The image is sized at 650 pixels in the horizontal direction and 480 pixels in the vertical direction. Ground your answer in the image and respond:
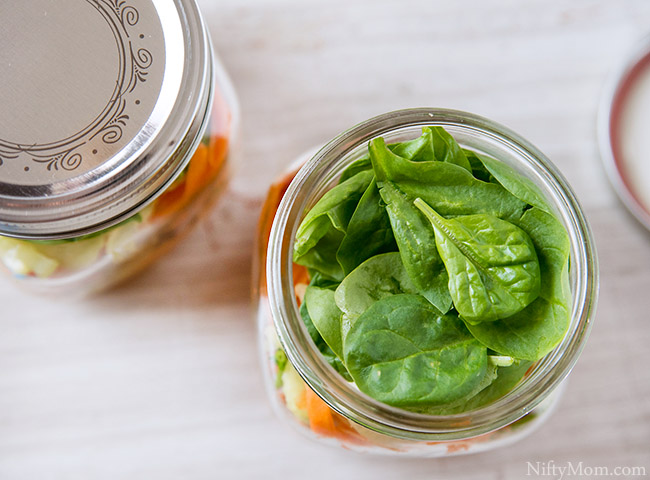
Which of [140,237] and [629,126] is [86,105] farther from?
[629,126]

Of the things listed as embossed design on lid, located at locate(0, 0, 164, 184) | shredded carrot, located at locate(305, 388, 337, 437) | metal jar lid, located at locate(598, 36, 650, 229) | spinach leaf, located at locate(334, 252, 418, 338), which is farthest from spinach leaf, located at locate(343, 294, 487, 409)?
metal jar lid, located at locate(598, 36, 650, 229)

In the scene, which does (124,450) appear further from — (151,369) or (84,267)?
(84,267)

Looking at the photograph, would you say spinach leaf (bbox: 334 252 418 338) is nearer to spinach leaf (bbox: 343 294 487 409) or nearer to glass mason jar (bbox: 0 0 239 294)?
spinach leaf (bbox: 343 294 487 409)

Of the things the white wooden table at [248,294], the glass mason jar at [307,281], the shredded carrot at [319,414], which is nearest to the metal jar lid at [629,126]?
the white wooden table at [248,294]

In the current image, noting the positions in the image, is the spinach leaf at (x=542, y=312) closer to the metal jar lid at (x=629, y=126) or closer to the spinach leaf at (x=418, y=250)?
the spinach leaf at (x=418, y=250)

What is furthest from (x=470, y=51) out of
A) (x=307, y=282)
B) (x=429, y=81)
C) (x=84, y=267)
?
(x=84, y=267)

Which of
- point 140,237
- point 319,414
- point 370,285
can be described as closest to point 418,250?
point 370,285
